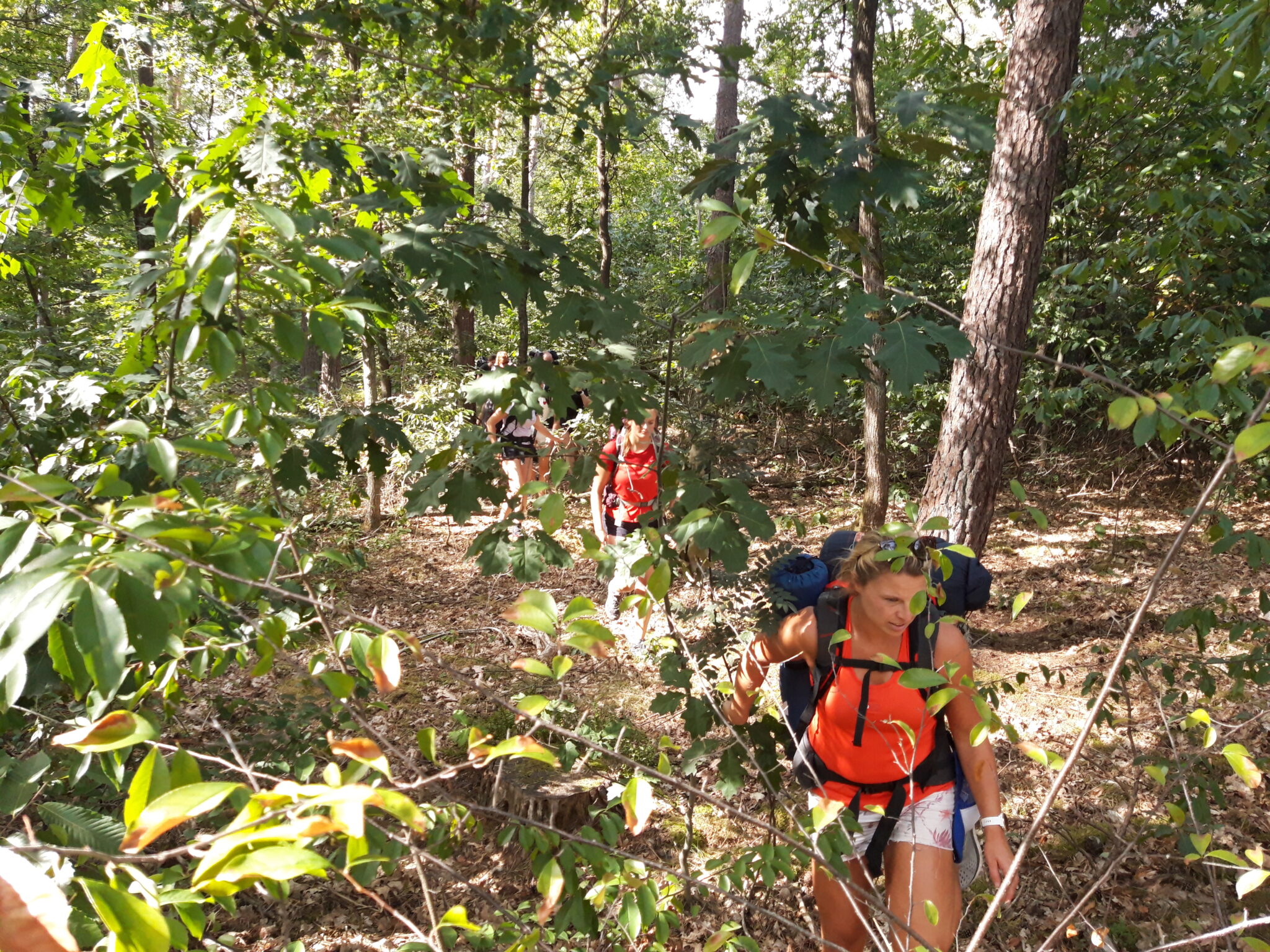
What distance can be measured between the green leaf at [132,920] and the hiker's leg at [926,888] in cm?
223

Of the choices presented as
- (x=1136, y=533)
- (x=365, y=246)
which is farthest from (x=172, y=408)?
(x=1136, y=533)

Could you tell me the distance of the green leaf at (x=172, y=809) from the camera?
0.74 meters

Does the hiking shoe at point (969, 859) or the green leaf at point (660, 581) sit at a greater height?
the green leaf at point (660, 581)

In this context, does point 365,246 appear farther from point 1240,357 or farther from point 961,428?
point 961,428

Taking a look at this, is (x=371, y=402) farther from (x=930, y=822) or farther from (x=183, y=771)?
(x=183, y=771)

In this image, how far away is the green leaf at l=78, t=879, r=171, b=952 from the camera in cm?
78

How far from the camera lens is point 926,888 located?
2.43 metres

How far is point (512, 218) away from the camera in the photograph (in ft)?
8.20

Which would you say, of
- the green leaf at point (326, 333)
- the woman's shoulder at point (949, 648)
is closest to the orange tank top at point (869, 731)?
the woman's shoulder at point (949, 648)

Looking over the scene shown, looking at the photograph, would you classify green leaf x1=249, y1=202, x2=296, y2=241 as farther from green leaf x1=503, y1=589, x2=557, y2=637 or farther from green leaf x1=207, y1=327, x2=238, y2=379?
green leaf x1=503, y1=589, x2=557, y2=637

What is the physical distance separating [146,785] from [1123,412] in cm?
158

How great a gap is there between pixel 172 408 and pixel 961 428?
12.9ft

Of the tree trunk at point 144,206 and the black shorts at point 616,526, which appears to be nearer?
the tree trunk at point 144,206

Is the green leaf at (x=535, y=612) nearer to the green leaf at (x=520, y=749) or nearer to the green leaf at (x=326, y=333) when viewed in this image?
the green leaf at (x=520, y=749)
